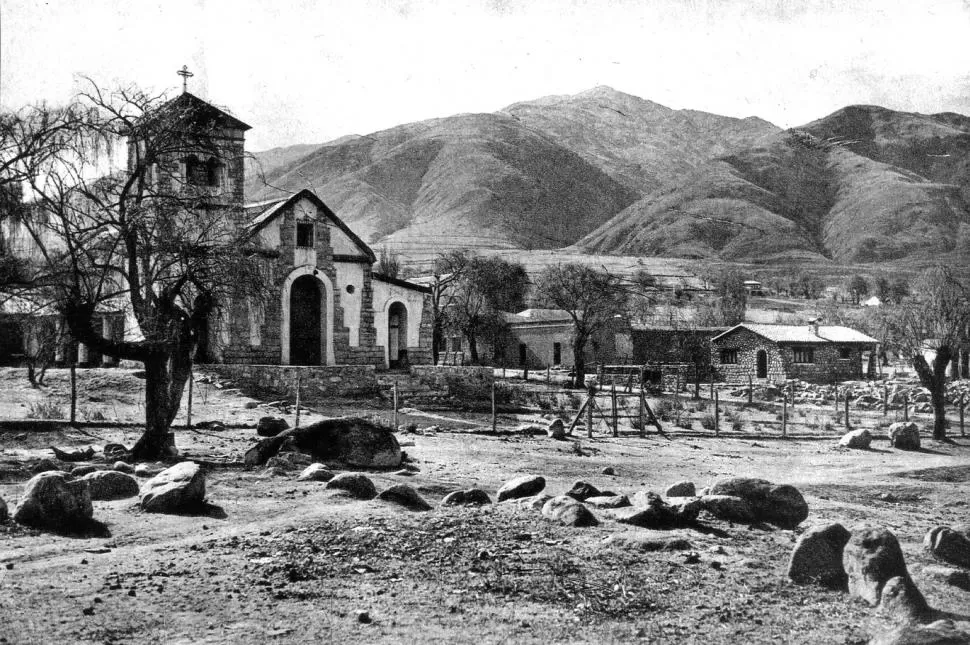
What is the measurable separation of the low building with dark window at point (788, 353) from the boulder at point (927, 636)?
49.4m

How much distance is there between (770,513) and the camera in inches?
454

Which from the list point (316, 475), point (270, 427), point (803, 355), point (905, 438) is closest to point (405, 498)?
point (316, 475)

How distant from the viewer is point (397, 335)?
4184cm

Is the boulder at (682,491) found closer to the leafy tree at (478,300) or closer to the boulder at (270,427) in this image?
the boulder at (270,427)

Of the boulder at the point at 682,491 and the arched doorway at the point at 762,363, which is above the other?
the arched doorway at the point at 762,363

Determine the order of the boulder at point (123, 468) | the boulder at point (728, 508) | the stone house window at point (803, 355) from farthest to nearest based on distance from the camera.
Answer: the stone house window at point (803, 355) → the boulder at point (123, 468) → the boulder at point (728, 508)

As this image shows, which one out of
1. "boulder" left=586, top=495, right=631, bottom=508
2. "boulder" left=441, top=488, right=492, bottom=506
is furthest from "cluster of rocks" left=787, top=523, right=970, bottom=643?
"boulder" left=441, top=488, right=492, bottom=506

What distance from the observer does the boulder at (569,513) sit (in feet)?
36.1

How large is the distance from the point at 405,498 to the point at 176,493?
2.99 meters

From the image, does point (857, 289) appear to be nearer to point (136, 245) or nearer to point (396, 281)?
point (396, 281)

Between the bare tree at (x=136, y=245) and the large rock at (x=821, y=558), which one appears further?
the bare tree at (x=136, y=245)

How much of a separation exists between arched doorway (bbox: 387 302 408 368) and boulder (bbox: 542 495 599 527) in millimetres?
28974

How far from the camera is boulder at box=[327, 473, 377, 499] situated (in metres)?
12.7

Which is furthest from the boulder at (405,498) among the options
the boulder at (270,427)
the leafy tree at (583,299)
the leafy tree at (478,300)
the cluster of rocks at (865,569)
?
the leafy tree at (478,300)
